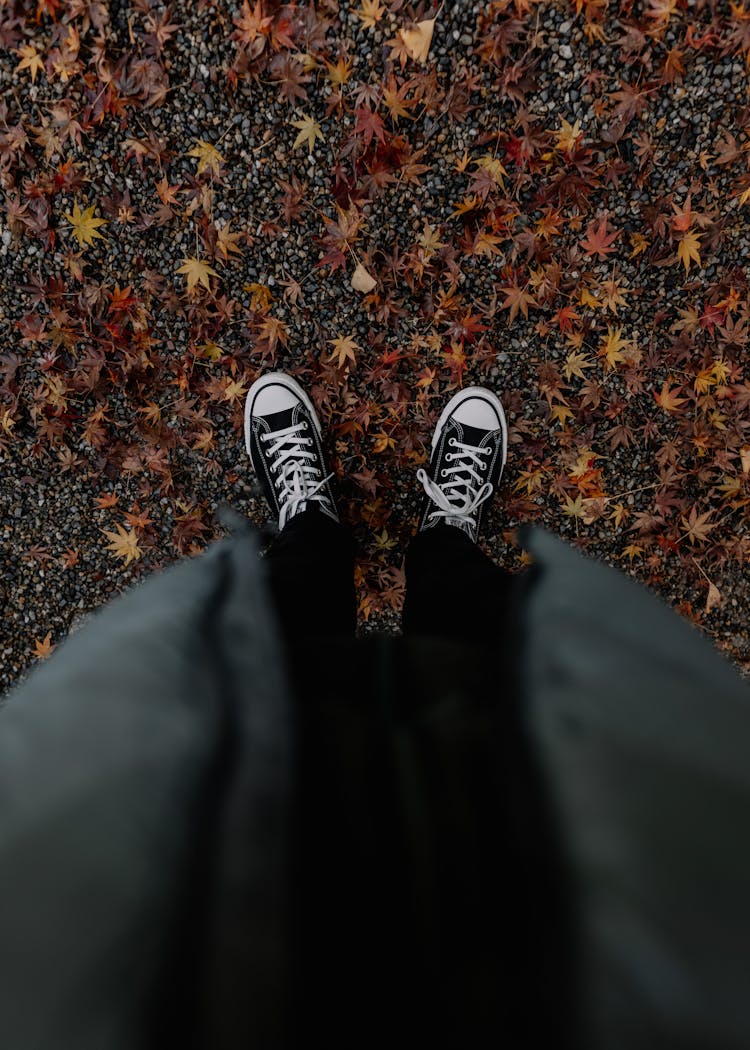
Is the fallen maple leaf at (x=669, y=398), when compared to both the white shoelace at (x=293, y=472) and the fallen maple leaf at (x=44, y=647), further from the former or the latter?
the fallen maple leaf at (x=44, y=647)

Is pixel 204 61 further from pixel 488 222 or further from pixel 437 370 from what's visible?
pixel 437 370

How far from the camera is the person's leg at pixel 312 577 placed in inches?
48.6

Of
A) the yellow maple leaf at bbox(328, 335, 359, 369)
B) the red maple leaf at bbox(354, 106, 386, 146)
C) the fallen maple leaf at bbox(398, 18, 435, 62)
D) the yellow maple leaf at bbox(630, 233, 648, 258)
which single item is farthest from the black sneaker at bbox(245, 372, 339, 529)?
the yellow maple leaf at bbox(630, 233, 648, 258)

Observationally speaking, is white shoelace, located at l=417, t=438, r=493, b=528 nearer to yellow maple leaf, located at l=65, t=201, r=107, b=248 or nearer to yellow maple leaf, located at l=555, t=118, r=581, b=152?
yellow maple leaf, located at l=555, t=118, r=581, b=152

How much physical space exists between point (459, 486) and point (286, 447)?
523 millimetres

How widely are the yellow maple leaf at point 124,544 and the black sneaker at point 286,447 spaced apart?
44cm

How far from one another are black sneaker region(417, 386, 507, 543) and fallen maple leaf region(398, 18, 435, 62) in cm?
82

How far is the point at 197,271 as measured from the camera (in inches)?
63.2

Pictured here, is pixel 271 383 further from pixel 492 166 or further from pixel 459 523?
pixel 492 166

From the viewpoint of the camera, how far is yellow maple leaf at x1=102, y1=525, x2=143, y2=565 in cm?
184

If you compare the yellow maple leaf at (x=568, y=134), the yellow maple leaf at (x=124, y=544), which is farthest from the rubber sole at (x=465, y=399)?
the yellow maple leaf at (x=124, y=544)

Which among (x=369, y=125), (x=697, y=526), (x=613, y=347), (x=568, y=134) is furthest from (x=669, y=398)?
(x=369, y=125)

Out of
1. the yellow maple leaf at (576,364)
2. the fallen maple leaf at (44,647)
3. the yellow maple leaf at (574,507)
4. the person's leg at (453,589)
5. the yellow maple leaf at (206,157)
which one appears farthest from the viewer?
the fallen maple leaf at (44,647)

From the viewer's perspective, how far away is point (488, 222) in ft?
5.11
